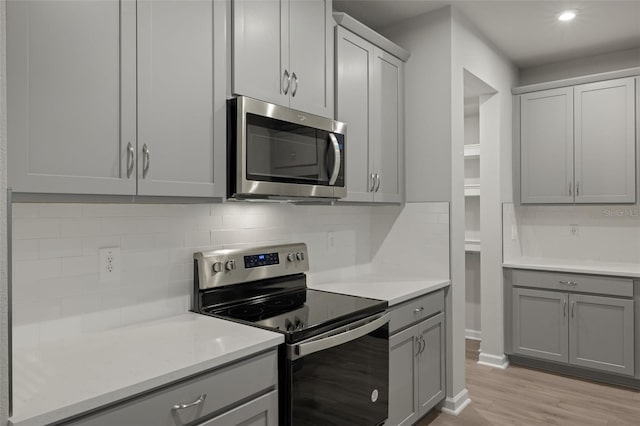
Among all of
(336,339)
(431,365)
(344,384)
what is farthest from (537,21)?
(344,384)

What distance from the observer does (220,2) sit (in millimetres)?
1797

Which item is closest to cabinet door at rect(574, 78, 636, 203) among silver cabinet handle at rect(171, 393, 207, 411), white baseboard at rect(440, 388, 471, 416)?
white baseboard at rect(440, 388, 471, 416)

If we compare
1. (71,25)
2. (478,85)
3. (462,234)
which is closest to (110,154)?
(71,25)

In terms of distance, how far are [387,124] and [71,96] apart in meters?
1.98

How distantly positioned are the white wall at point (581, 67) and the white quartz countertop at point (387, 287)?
2414 mm

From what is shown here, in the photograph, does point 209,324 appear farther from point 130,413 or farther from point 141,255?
point 130,413

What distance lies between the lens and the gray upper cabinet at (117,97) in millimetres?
1271

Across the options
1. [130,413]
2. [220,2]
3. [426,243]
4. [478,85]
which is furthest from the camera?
[478,85]

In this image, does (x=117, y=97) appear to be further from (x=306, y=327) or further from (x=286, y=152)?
(x=306, y=327)

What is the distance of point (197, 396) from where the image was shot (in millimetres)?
1373

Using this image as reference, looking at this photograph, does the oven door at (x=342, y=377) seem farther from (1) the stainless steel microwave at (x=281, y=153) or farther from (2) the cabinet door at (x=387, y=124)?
(2) the cabinet door at (x=387, y=124)

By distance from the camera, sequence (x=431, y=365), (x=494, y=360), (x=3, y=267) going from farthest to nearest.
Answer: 1. (x=494, y=360)
2. (x=431, y=365)
3. (x=3, y=267)

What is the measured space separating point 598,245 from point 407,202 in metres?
2.02

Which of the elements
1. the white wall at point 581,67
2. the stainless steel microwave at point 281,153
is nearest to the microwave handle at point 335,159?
the stainless steel microwave at point 281,153
